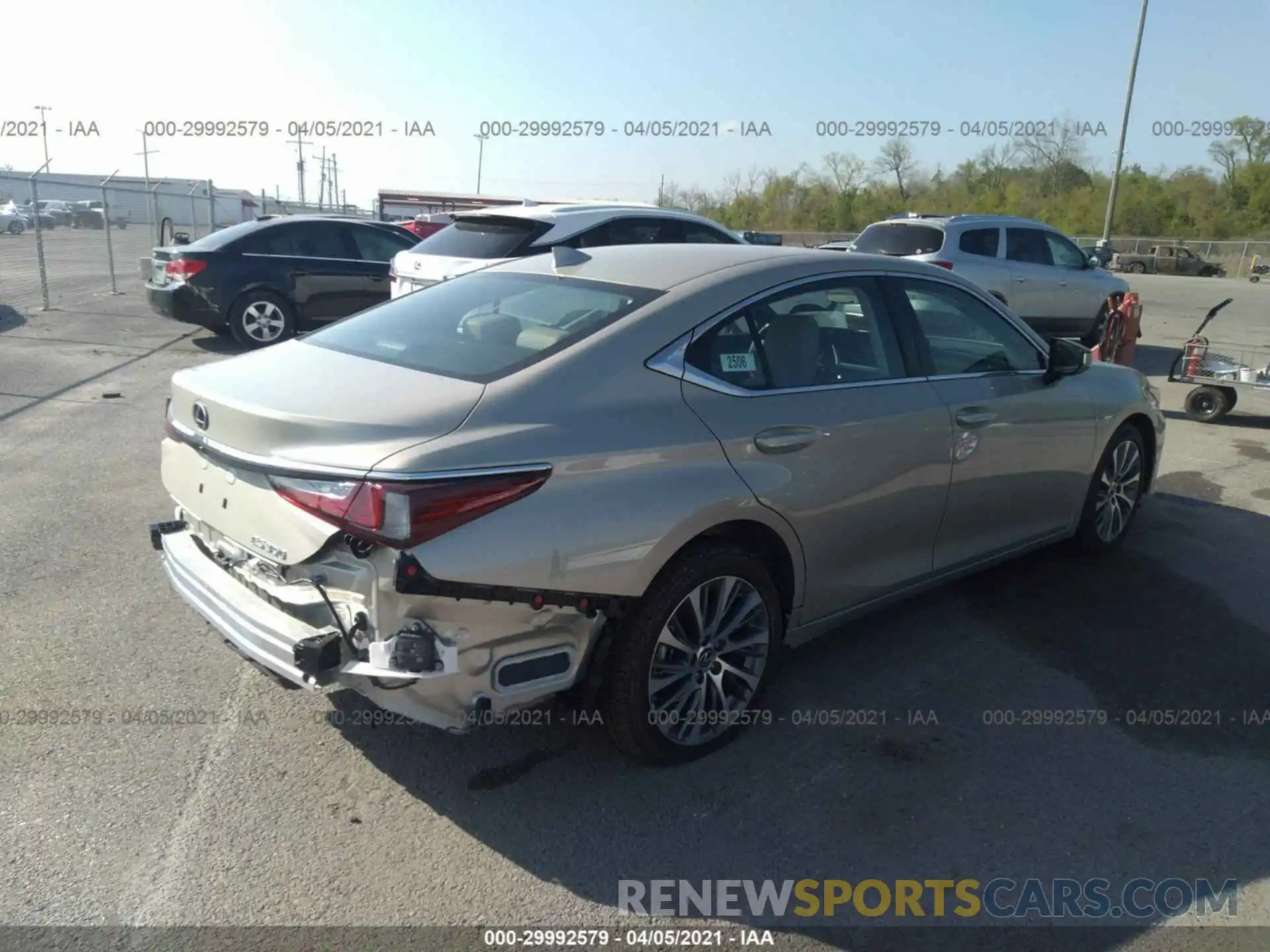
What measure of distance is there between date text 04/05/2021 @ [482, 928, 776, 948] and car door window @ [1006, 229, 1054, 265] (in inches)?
473

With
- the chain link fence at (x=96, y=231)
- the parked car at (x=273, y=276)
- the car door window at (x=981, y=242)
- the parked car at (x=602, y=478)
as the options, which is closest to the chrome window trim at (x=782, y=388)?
the parked car at (x=602, y=478)

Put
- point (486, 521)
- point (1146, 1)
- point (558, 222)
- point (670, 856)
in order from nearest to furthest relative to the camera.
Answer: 1. point (486, 521)
2. point (670, 856)
3. point (558, 222)
4. point (1146, 1)

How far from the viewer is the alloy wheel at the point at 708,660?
10.8 ft

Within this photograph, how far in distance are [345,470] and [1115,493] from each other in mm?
4438

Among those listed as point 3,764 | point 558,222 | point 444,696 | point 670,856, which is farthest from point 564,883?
point 558,222

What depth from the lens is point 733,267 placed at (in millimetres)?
3707

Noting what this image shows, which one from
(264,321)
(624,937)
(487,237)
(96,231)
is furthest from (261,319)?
(96,231)

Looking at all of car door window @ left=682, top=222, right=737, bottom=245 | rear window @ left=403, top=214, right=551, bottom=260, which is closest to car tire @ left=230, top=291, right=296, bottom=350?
rear window @ left=403, top=214, right=551, bottom=260

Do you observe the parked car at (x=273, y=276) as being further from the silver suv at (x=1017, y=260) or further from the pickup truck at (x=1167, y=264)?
the pickup truck at (x=1167, y=264)

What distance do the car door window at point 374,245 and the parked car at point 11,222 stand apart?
34138mm

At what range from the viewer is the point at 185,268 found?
11320 millimetres

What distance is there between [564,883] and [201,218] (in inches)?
1894

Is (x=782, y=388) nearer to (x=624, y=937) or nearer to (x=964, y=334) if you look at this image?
(x=964, y=334)

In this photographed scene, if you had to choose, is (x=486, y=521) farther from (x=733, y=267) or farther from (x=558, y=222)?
(x=558, y=222)
